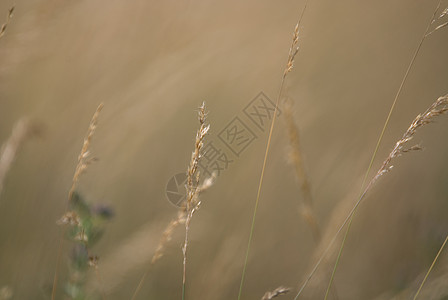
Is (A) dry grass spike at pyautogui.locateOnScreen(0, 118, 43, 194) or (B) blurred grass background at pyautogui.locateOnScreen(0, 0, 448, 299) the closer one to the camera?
(A) dry grass spike at pyautogui.locateOnScreen(0, 118, 43, 194)

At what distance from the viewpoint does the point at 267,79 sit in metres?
3.28

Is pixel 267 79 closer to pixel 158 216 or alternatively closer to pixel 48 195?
pixel 158 216

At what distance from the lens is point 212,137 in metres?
2.86

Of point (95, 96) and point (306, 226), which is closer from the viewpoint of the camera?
point (95, 96)

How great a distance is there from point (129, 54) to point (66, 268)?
1.46 meters

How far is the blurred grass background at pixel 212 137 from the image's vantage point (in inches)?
67.2

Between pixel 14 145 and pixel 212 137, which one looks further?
pixel 212 137

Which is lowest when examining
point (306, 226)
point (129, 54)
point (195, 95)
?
point (306, 226)

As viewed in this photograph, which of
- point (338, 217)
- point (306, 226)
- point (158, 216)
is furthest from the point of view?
point (306, 226)

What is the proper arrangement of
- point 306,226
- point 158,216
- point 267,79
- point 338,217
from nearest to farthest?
point 338,217
point 158,216
point 306,226
point 267,79

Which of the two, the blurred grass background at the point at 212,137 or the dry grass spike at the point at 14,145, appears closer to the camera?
the dry grass spike at the point at 14,145

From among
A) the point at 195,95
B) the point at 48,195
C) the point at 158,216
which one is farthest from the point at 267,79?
the point at 48,195

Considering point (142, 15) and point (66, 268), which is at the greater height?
point (142, 15)

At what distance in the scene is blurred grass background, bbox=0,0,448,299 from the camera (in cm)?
171
